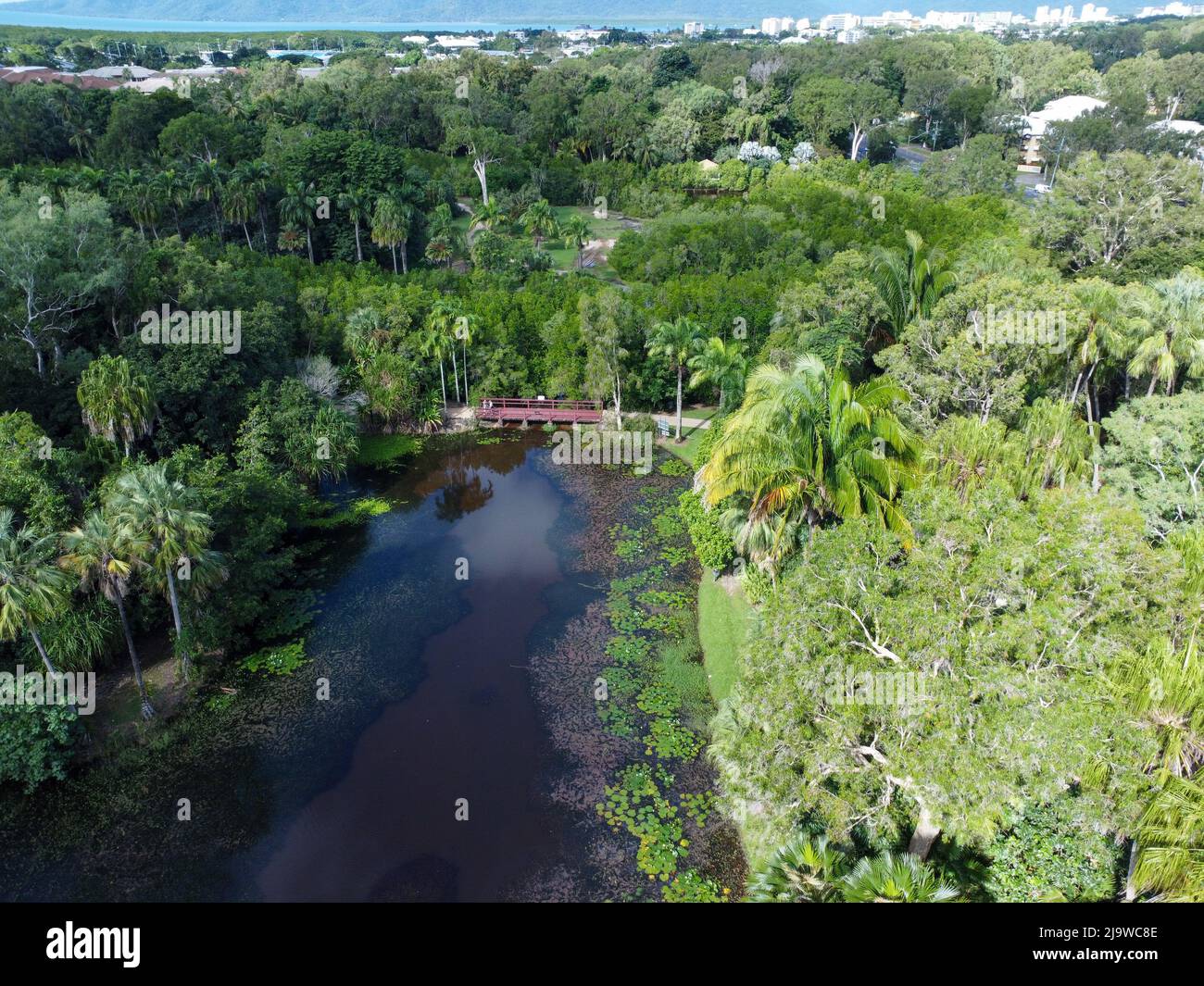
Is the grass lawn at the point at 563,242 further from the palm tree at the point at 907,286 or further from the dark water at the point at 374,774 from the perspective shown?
the dark water at the point at 374,774

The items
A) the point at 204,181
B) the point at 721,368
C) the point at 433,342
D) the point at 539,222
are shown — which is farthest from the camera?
the point at 539,222

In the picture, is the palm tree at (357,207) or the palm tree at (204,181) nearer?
the palm tree at (204,181)

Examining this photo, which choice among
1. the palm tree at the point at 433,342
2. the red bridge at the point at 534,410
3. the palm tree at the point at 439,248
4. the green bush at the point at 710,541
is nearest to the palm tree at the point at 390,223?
the palm tree at the point at 439,248

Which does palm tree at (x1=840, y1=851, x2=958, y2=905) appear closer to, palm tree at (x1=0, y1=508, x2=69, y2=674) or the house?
palm tree at (x1=0, y1=508, x2=69, y2=674)

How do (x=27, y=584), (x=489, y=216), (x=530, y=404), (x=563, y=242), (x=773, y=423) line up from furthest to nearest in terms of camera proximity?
(x=563, y=242), (x=489, y=216), (x=530, y=404), (x=773, y=423), (x=27, y=584)

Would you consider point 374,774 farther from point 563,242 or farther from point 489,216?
point 563,242

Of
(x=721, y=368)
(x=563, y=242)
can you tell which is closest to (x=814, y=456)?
(x=721, y=368)

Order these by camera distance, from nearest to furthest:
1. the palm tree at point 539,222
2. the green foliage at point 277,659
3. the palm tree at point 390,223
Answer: the green foliage at point 277,659, the palm tree at point 390,223, the palm tree at point 539,222
